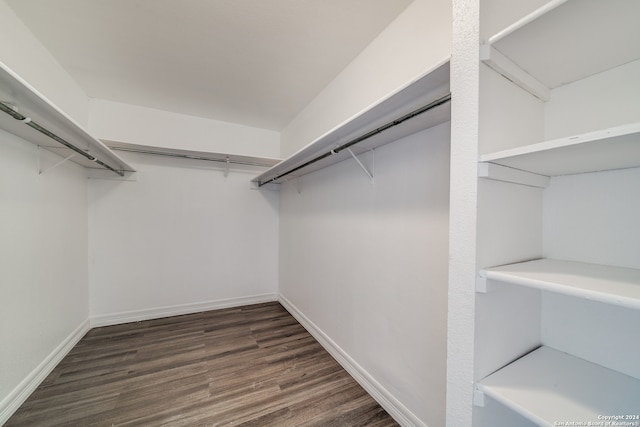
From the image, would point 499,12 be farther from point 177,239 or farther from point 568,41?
point 177,239

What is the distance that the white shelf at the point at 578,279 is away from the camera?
49 centimetres

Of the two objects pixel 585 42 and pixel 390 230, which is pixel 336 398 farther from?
pixel 585 42

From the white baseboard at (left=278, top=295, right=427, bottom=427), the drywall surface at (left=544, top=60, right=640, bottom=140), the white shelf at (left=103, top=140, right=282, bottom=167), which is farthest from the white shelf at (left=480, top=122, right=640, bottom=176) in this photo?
the white shelf at (left=103, top=140, right=282, bottom=167)

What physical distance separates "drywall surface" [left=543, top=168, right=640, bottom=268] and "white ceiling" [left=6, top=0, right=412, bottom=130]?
53.3 inches

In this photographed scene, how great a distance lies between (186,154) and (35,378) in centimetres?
223

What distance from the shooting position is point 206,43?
1736 mm

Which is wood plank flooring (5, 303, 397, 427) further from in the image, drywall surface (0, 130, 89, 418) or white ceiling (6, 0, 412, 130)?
white ceiling (6, 0, 412, 130)

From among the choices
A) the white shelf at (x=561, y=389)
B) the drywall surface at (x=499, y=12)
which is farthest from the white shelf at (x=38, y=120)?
the white shelf at (x=561, y=389)

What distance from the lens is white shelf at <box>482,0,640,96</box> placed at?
22.2 inches

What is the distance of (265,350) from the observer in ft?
7.30

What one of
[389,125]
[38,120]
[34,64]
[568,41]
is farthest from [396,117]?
[34,64]

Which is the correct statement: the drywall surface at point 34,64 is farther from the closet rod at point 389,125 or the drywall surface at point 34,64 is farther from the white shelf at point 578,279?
the white shelf at point 578,279

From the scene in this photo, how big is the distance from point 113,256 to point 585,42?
3947 mm

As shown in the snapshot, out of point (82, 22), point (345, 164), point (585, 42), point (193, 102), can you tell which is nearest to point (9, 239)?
point (82, 22)
